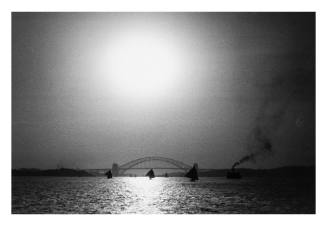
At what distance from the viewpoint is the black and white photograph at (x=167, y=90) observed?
8.93 metres

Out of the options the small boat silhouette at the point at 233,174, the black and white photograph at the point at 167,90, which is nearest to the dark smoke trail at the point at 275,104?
the black and white photograph at the point at 167,90

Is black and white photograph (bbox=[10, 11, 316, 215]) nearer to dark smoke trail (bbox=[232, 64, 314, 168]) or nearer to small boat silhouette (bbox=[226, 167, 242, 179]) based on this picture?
dark smoke trail (bbox=[232, 64, 314, 168])

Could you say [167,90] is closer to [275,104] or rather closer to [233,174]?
[275,104]

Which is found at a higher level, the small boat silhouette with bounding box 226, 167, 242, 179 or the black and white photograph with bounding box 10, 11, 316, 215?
the black and white photograph with bounding box 10, 11, 316, 215

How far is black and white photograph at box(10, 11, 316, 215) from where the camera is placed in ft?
29.3

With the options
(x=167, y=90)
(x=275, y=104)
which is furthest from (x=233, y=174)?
(x=167, y=90)

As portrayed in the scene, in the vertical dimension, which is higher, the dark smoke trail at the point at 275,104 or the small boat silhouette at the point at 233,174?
the dark smoke trail at the point at 275,104

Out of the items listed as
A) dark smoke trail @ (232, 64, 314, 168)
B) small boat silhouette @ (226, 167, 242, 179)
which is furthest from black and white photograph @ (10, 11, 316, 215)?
small boat silhouette @ (226, 167, 242, 179)

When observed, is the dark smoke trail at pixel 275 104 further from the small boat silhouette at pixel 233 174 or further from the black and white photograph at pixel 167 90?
the small boat silhouette at pixel 233 174

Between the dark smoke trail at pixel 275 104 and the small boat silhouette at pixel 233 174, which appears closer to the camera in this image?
the dark smoke trail at pixel 275 104

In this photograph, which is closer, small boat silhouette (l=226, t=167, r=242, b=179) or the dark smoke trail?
the dark smoke trail

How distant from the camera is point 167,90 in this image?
930cm
